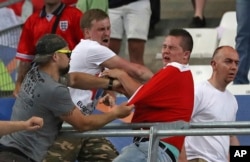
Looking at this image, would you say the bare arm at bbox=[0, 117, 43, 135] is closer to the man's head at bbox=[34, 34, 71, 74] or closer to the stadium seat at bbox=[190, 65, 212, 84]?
the man's head at bbox=[34, 34, 71, 74]

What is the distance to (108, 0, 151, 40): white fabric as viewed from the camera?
10.1m

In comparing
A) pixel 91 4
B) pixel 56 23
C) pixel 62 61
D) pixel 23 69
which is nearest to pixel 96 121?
pixel 62 61

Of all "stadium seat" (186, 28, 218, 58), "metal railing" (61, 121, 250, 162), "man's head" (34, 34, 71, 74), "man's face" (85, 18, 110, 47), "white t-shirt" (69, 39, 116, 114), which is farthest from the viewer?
"stadium seat" (186, 28, 218, 58)

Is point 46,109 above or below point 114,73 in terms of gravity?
below

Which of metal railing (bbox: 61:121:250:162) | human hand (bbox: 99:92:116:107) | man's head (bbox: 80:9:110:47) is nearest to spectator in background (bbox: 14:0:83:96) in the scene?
man's head (bbox: 80:9:110:47)

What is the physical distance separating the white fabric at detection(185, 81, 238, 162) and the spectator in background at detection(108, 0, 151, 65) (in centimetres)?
282

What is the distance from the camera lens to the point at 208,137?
288 inches

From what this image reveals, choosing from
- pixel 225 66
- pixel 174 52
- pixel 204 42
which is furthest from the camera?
pixel 204 42

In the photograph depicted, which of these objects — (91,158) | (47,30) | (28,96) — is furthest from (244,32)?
(28,96)

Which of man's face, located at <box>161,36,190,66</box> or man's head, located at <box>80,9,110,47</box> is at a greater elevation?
man's head, located at <box>80,9,110,47</box>

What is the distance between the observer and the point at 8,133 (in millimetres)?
5918

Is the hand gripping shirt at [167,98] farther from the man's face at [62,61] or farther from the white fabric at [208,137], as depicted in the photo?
the white fabric at [208,137]

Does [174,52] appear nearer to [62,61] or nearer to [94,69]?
[94,69]

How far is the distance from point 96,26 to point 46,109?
1.08 metres
